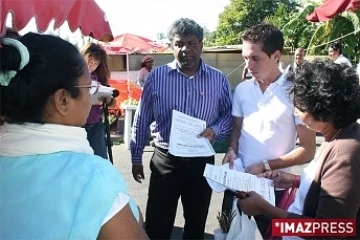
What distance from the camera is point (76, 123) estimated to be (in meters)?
1.21

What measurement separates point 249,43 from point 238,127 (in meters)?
0.54

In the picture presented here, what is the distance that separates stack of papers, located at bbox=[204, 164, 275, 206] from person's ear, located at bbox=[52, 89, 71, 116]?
101 cm

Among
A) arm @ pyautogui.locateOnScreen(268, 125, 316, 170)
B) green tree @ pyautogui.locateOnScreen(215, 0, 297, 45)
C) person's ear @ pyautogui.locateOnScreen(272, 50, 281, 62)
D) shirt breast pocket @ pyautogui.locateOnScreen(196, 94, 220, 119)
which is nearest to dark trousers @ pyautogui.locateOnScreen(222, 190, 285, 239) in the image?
arm @ pyautogui.locateOnScreen(268, 125, 316, 170)

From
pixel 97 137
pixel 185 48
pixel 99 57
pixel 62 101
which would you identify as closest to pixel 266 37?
pixel 185 48

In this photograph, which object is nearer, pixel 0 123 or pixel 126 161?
pixel 0 123

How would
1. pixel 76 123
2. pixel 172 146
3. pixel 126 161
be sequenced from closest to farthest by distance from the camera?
pixel 76 123 → pixel 172 146 → pixel 126 161

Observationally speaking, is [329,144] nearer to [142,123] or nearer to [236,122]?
[236,122]

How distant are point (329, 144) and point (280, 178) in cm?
56

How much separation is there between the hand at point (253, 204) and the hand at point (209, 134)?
2.59 ft

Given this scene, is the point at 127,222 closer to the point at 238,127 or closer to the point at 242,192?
the point at 242,192

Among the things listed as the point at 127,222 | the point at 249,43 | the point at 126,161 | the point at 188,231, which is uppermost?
the point at 249,43

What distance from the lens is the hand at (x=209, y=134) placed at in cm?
268

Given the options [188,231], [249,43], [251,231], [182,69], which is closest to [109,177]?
[251,231]

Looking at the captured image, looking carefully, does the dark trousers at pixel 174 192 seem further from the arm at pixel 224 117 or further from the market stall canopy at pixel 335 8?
the market stall canopy at pixel 335 8
